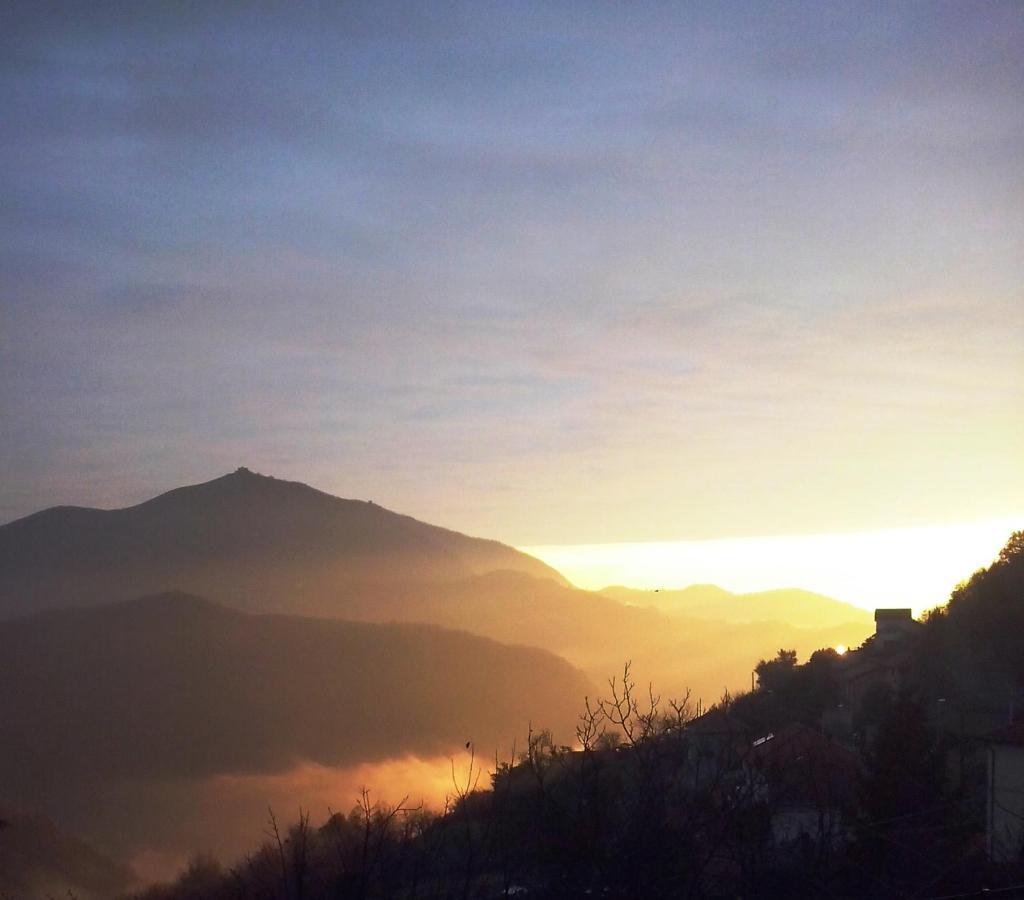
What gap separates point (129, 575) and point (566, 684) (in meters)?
92.7

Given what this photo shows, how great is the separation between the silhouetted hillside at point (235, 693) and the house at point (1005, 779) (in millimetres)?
65375

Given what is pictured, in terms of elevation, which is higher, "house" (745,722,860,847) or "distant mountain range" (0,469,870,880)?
"house" (745,722,860,847)

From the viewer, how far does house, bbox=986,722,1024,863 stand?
18030mm

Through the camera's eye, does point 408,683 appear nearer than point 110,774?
No

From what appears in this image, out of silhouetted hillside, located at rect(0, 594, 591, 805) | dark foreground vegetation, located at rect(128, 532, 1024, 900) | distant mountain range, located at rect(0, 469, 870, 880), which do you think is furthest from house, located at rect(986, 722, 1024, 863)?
silhouetted hillside, located at rect(0, 594, 591, 805)

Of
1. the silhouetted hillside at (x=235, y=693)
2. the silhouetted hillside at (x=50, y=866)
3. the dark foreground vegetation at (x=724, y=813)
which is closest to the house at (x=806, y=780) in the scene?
the dark foreground vegetation at (x=724, y=813)

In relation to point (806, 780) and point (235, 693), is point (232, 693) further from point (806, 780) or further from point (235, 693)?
point (806, 780)

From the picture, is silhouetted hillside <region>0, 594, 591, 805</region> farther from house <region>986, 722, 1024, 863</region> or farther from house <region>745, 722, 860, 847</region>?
house <region>986, 722, 1024, 863</region>

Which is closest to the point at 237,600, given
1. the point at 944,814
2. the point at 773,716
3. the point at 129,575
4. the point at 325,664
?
the point at 129,575

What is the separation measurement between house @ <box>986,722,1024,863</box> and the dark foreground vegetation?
0.30 meters

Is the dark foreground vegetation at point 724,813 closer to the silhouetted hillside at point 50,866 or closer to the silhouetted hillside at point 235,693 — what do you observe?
the silhouetted hillside at point 50,866

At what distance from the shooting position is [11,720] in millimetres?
93750

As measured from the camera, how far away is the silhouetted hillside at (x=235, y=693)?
89250mm

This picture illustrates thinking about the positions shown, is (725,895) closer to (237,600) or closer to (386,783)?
(386,783)
